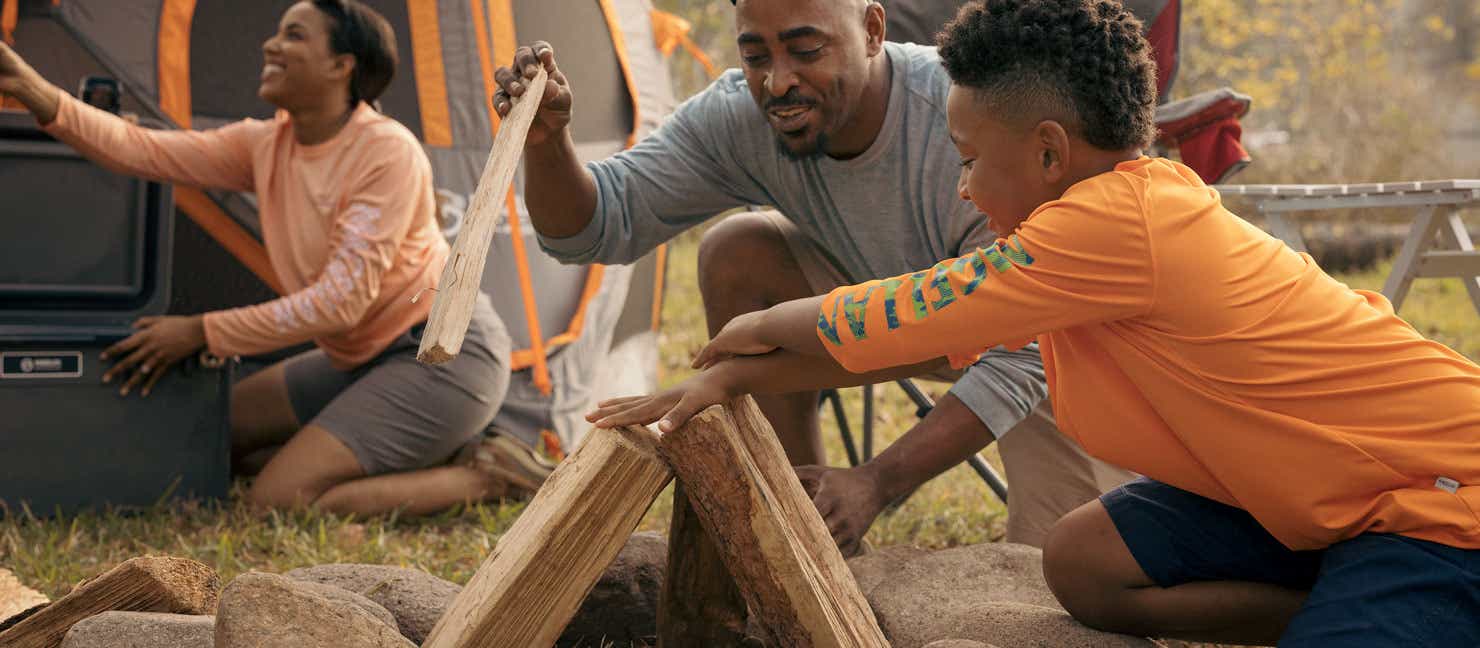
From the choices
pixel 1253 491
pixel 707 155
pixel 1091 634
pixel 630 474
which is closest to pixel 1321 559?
pixel 1253 491

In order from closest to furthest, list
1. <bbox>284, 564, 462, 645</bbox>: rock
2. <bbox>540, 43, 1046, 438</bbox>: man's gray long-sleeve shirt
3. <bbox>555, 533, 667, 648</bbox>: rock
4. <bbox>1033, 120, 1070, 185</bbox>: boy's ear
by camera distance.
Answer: <bbox>1033, 120, 1070, 185</bbox>: boy's ear, <bbox>284, 564, 462, 645</bbox>: rock, <bbox>555, 533, 667, 648</bbox>: rock, <bbox>540, 43, 1046, 438</bbox>: man's gray long-sleeve shirt

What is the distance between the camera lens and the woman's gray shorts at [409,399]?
371cm

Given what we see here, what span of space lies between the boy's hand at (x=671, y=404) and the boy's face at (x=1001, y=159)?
46cm

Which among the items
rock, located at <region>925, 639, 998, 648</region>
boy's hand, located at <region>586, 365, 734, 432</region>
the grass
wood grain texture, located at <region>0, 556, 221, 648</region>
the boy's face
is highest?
the boy's face

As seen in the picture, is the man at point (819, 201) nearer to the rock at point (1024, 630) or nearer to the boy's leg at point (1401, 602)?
the rock at point (1024, 630)

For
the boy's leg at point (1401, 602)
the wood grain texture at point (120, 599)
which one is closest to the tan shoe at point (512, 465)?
the wood grain texture at point (120, 599)

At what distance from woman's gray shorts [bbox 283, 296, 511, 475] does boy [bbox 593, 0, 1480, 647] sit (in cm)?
190

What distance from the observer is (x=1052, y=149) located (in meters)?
1.96

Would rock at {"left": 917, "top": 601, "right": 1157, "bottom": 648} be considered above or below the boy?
below

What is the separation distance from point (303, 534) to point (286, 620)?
167 cm

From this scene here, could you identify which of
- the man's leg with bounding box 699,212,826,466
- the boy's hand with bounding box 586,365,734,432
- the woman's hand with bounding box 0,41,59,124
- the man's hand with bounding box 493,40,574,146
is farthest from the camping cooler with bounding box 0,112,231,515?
the boy's hand with bounding box 586,365,734,432

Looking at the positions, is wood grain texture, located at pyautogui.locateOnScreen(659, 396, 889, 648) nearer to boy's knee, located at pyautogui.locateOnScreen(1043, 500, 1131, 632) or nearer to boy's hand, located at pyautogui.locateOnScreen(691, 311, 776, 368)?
boy's hand, located at pyautogui.locateOnScreen(691, 311, 776, 368)

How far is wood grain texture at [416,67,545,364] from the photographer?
1.66m

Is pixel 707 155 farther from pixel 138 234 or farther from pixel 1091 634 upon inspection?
pixel 138 234
